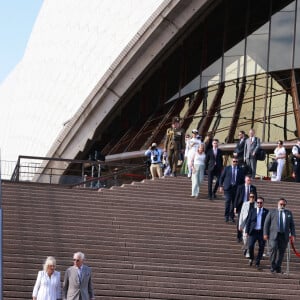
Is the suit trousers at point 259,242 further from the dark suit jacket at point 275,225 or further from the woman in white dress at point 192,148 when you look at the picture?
the woman in white dress at point 192,148

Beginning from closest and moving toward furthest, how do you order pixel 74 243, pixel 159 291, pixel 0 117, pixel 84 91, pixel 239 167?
pixel 159 291
pixel 74 243
pixel 239 167
pixel 84 91
pixel 0 117

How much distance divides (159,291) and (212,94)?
56.4ft

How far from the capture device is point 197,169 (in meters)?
24.9

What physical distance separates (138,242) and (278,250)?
237 cm

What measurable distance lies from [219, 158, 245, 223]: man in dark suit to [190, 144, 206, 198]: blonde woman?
0.96 meters

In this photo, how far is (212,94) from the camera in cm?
3597

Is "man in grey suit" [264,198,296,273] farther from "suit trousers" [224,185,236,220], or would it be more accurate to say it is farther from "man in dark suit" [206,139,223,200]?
"man in dark suit" [206,139,223,200]

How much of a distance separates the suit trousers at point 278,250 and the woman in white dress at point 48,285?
198 inches

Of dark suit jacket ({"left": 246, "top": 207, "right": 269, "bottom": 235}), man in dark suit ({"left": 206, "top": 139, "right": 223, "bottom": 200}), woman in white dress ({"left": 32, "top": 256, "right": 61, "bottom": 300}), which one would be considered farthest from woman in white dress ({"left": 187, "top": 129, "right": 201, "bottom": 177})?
woman in white dress ({"left": 32, "top": 256, "right": 61, "bottom": 300})

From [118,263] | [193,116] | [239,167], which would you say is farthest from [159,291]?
[193,116]

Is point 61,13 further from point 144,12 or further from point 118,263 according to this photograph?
point 118,263

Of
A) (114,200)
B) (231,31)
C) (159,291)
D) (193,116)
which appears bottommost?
(159,291)

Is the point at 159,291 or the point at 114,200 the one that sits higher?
the point at 114,200

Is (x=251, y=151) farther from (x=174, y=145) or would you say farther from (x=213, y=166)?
(x=213, y=166)
